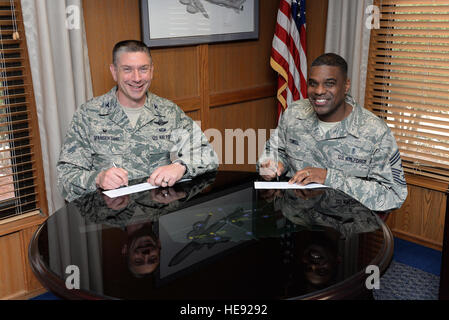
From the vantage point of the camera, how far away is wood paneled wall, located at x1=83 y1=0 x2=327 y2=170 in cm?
300

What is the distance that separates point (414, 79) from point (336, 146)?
1.36 meters

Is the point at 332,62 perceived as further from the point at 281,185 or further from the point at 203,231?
the point at 203,231

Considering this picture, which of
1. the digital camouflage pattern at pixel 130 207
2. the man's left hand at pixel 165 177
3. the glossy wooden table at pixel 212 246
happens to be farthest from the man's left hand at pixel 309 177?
the man's left hand at pixel 165 177

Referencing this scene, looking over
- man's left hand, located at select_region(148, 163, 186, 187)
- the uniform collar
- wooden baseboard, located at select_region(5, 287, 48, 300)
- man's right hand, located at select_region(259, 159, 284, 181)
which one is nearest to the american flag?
the uniform collar

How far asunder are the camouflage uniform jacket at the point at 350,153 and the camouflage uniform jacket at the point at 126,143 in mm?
421

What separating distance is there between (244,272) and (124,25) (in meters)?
2.14

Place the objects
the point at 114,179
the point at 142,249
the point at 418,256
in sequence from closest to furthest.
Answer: the point at 142,249 → the point at 114,179 → the point at 418,256

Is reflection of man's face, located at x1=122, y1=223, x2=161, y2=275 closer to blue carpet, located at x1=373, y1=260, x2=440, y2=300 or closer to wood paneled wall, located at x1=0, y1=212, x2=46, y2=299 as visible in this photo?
wood paneled wall, located at x1=0, y1=212, x2=46, y2=299

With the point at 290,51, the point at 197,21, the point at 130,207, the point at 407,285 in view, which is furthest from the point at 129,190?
the point at 290,51

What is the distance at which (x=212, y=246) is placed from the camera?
1646 millimetres

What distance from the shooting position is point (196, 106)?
3643 mm

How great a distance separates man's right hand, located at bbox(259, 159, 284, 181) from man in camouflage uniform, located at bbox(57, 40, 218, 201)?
28 centimetres

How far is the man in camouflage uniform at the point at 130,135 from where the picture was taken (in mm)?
2486

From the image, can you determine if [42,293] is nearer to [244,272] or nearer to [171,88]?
[171,88]
